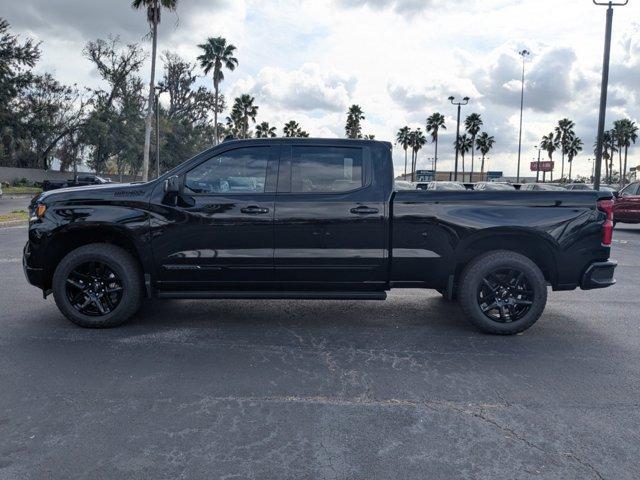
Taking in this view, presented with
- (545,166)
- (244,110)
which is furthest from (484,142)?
(244,110)

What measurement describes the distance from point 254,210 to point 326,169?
867 mm

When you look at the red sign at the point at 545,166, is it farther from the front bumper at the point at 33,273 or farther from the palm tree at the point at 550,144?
the front bumper at the point at 33,273

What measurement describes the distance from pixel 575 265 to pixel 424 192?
1.74m

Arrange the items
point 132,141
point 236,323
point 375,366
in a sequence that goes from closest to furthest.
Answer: point 375,366, point 236,323, point 132,141

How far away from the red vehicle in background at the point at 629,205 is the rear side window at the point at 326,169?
572 inches

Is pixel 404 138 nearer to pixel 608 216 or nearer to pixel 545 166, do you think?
pixel 545 166

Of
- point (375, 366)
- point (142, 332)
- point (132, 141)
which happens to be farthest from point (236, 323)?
point (132, 141)

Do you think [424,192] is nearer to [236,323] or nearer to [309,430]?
[236,323]

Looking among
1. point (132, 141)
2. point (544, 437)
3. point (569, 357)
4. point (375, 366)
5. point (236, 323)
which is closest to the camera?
point (544, 437)

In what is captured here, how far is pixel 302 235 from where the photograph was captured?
16.8 ft

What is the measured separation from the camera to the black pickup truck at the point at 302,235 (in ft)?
16.8

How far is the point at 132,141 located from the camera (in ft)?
160

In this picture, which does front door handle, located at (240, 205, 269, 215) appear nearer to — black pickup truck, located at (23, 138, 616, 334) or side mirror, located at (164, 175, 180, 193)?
black pickup truck, located at (23, 138, 616, 334)

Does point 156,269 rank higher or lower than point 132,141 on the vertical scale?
lower
